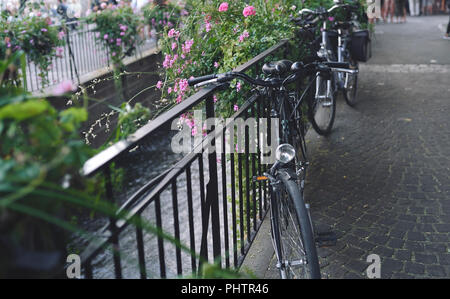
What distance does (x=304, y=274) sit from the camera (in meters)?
2.68

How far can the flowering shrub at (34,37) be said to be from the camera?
815 cm

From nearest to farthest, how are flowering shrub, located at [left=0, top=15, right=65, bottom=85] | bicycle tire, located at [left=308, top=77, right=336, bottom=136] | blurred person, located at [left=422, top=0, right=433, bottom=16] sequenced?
bicycle tire, located at [left=308, top=77, right=336, bottom=136] < flowering shrub, located at [left=0, top=15, right=65, bottom=85] < blurred person, located at [left=422, top=0, right=433, bottom=16]

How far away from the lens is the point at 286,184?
105 inches

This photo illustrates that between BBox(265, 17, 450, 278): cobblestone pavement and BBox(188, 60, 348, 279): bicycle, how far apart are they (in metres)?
0.46

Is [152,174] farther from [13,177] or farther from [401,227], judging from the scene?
[13,177]

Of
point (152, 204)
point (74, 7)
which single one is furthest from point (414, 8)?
point (152, 204)

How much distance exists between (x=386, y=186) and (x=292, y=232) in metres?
2.14

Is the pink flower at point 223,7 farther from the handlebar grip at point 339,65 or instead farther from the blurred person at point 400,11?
the blurred person at point 400,11

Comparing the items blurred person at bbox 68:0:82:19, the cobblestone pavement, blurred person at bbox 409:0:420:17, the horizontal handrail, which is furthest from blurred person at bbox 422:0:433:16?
the horizontal handrail

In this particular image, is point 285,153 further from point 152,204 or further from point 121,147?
point 152,204

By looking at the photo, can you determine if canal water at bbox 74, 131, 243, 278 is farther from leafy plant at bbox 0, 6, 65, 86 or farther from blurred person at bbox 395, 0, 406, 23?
blurred person at bbox 395, 0, 406, 23

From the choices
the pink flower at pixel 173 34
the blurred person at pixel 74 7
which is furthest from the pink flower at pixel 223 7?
the blurred person at pixel 74 7

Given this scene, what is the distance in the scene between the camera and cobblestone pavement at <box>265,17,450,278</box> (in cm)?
345

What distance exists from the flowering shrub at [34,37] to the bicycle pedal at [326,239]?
6050 mm
